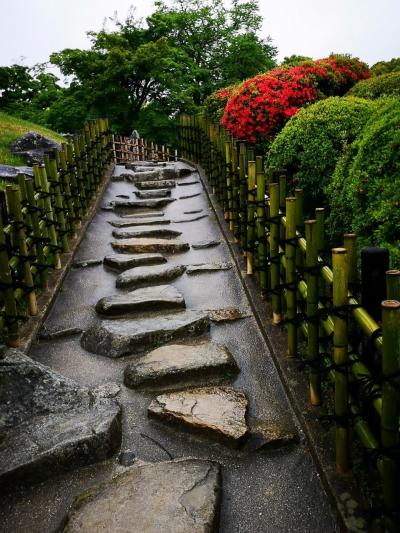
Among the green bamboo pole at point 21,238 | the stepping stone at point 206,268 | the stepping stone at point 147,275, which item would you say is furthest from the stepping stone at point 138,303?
the stepping stone at point 206,268

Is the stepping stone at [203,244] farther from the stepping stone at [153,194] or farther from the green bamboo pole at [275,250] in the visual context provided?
the stepping stone at [153,194]

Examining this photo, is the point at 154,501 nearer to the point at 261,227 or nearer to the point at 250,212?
the point at 261,227

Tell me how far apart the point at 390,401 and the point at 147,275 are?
3.59 m

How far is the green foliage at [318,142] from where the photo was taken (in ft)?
19.2

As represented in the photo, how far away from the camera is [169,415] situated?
3.07 metres

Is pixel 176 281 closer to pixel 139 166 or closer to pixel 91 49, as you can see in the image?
pixel 139 166

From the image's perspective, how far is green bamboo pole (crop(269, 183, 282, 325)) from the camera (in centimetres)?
403

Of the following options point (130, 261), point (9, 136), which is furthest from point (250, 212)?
point (9, 136)

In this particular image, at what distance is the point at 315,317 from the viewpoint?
2.98 meters

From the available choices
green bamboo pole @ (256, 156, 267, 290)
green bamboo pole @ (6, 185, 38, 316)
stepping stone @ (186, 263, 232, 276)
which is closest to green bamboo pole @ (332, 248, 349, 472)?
green bamboo pole @ (256, 156, 267, 290)

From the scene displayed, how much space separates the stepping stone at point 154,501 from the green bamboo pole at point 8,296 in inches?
71.8

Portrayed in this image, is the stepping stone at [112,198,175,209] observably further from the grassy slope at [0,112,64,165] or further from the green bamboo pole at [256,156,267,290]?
the green bamboo pole at [256,156,267,290]

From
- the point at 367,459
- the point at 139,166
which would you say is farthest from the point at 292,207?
the point at 139,166

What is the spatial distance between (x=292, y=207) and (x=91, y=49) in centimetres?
1770
